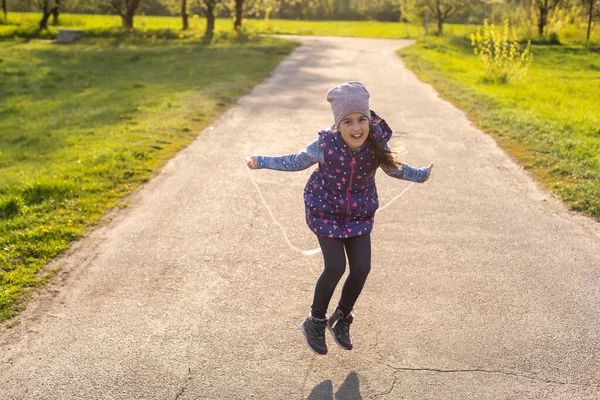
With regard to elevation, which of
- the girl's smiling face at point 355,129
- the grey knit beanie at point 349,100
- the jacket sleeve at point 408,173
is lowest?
the jacket sleeve at point 408,173

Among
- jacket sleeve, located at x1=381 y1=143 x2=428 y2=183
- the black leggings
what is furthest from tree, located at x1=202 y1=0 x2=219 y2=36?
the black leggings

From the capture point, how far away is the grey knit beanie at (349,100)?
3.64 meters

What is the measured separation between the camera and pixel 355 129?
366 cm

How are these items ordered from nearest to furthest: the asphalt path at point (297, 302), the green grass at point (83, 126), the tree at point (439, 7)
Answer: the asphalt path at point (297, 302) < the green grass at point (83, 126) < the tree at point (439, 7)

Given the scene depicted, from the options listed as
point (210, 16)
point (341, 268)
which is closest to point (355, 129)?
A: point (341, 268)

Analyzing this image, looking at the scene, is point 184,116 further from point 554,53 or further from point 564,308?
point 554,53

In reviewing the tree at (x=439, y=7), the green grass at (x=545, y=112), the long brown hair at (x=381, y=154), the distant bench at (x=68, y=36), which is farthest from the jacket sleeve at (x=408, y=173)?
the tree at (x=439, y=7)

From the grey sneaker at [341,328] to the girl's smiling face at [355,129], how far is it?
117cm

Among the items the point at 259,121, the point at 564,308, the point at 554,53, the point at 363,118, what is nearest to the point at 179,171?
the point at 259,121

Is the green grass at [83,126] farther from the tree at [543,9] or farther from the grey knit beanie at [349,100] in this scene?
the tree at [543,9]

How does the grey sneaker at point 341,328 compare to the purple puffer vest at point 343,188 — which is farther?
the grey sneaker at point 341,328

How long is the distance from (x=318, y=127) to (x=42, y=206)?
18.0ft

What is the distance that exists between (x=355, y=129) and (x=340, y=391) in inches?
63.2

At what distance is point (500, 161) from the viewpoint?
8445 mm
